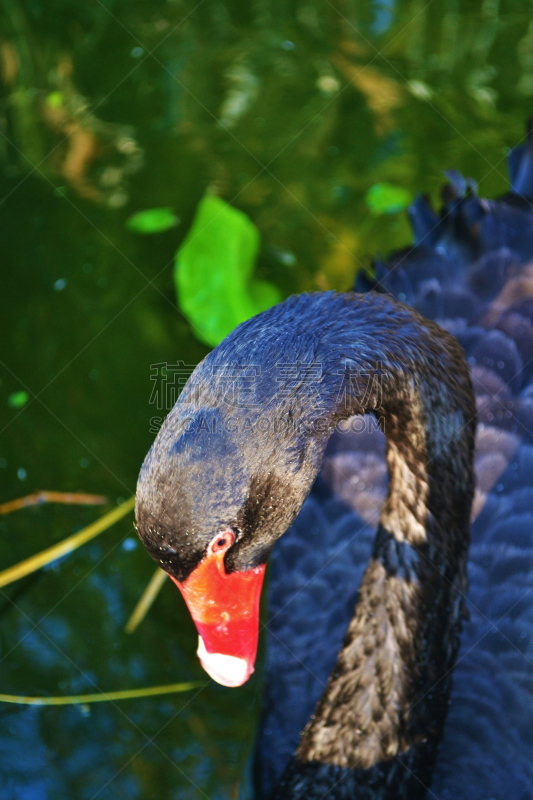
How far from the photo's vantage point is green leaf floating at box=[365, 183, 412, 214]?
391 cm

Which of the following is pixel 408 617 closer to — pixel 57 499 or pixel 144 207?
pixel 57 499

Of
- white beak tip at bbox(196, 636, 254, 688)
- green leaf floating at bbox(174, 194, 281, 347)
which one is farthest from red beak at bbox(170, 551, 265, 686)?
green leaf floating at bbox(174, 194, 281, 347)

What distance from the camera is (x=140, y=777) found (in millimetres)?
2324

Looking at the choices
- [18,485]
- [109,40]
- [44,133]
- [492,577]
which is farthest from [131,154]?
[492,577]

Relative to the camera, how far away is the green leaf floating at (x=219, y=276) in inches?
133

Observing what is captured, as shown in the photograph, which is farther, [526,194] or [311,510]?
[526,194]

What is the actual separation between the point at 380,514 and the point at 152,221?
2.24 metres

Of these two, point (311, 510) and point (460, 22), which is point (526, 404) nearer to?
point (311, 510)

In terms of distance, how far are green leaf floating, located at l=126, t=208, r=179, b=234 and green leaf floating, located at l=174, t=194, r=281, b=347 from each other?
236 millimetres

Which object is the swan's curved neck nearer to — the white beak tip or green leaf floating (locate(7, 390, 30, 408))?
the white beak tip

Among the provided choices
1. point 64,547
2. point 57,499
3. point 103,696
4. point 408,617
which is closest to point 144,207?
point 57,499

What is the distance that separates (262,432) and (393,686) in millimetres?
859

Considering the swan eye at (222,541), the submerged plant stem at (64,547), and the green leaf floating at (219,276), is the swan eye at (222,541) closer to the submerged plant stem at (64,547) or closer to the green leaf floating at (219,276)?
the submerged plant stem at (64,547)

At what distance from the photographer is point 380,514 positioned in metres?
2.11
